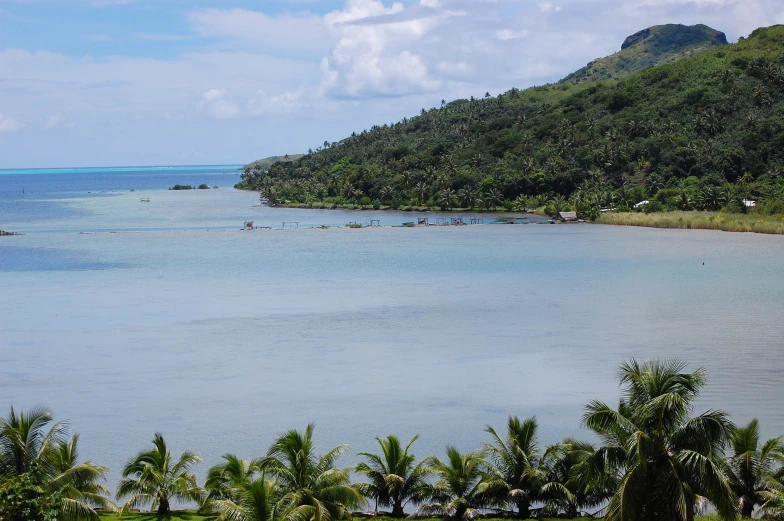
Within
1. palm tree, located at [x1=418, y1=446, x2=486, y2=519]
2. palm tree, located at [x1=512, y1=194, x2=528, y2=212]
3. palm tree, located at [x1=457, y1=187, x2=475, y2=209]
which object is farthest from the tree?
palm tree, located at [x1=457, y1=187, x2=475, y2=209]

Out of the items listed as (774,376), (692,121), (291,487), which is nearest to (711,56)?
(692,121)

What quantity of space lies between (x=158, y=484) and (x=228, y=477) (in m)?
1.66

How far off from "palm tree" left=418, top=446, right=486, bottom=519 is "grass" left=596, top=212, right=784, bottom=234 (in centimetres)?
6397

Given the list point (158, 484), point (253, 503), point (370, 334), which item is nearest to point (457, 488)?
point (253, 503)

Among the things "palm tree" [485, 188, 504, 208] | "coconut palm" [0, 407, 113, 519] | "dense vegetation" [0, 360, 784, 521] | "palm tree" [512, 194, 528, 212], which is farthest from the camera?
"palm tree" [485, 188, 504, 208]

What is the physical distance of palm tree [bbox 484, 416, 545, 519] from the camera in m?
19.8

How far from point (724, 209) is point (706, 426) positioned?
255 feet

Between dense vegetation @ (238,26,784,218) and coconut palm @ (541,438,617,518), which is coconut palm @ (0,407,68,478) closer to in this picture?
coconut palm @ (541,438,617,518)

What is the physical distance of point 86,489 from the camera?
18.6 metres

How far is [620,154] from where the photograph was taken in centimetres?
11150

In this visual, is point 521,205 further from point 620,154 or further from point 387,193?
point 387,193

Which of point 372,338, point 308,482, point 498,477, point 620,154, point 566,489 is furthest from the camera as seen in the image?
point 620,154

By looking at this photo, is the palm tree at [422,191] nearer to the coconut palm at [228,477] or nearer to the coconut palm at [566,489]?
the coconut palm at [566,489]

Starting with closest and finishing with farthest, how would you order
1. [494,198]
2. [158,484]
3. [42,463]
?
[42,463]
[158,484]
[494,198]
